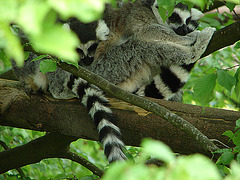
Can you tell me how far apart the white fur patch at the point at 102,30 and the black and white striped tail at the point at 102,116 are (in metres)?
0.62

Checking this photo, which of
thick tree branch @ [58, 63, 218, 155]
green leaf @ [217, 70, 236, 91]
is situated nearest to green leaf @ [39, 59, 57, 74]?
thick tree branch @ [58, 63, 218, 155]

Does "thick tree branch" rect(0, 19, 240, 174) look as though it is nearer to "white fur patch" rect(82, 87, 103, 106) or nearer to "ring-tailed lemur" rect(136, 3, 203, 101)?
"white fur patch" rect(82, 87, 103, 106)

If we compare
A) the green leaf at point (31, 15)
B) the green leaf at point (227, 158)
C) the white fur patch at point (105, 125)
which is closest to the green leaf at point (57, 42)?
the green leaf at point (31, 15)

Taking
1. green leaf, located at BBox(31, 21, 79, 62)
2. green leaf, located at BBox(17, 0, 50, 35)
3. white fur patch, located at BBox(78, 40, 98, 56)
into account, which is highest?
green leaf, located at BBox(17, 0, 50, 35)

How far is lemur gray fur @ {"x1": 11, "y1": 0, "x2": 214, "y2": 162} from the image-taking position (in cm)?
280

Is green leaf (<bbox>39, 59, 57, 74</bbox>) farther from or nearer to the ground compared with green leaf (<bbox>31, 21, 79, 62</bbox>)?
nearer to the ground

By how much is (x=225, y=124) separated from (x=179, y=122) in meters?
0.63

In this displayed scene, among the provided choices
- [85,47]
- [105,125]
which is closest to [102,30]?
[85,47]

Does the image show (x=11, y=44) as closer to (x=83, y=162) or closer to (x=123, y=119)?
(x=123, y=119)

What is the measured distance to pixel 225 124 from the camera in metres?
2.22

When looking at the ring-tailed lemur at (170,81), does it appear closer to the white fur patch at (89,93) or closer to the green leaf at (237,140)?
the white fur patch at (89,93)

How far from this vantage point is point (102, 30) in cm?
308

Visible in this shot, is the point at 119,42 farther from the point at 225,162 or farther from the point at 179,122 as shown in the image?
the point at 225,162

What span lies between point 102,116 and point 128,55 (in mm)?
853
